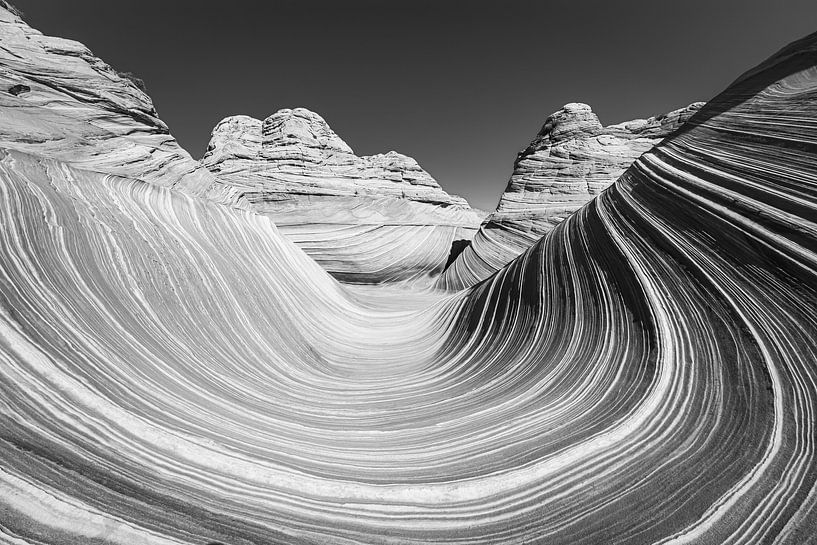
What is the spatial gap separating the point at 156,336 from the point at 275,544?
123cm

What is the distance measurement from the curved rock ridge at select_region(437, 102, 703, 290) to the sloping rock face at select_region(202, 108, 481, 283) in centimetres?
127

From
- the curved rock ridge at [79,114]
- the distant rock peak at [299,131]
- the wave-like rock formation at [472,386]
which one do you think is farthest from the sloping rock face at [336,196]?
the wave-like rock formation at [472,386]

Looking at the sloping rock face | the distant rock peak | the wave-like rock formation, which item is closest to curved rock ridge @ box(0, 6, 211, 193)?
the sloping rock face

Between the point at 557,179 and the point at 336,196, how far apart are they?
16.5 feet

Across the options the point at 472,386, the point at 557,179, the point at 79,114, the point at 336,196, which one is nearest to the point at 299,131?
the point at 336,196

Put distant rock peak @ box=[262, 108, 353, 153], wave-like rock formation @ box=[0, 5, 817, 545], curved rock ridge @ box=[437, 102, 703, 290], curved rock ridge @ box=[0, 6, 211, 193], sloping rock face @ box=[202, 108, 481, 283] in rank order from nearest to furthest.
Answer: wave-like rock formation @ box=[0, 5, 817, 545], curved rock ridge @ box=[0, 6, 211, 193], curved rock ridge @ box=[437, 102, 703, 290], sloping rock face @ box=[202, 108, 481, 283], distant rock peak @ box=[262, 108, 353, 153]

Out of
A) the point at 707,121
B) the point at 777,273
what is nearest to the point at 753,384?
the point at 777,273

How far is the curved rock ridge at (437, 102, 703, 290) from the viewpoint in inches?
254

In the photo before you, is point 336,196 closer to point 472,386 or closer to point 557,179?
point 557,179

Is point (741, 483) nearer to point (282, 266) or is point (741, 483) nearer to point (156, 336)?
point (156, 336)

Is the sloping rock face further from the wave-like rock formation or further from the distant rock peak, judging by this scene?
the wave-like rock formation

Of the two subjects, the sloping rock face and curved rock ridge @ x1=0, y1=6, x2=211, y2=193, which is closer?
curved rock ridge @ x1=0, y1=6, x2=211, y2=193

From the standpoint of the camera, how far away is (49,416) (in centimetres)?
90

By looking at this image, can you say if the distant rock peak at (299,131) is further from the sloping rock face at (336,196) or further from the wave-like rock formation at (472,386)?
the wave-like rock formation at (472,386)
